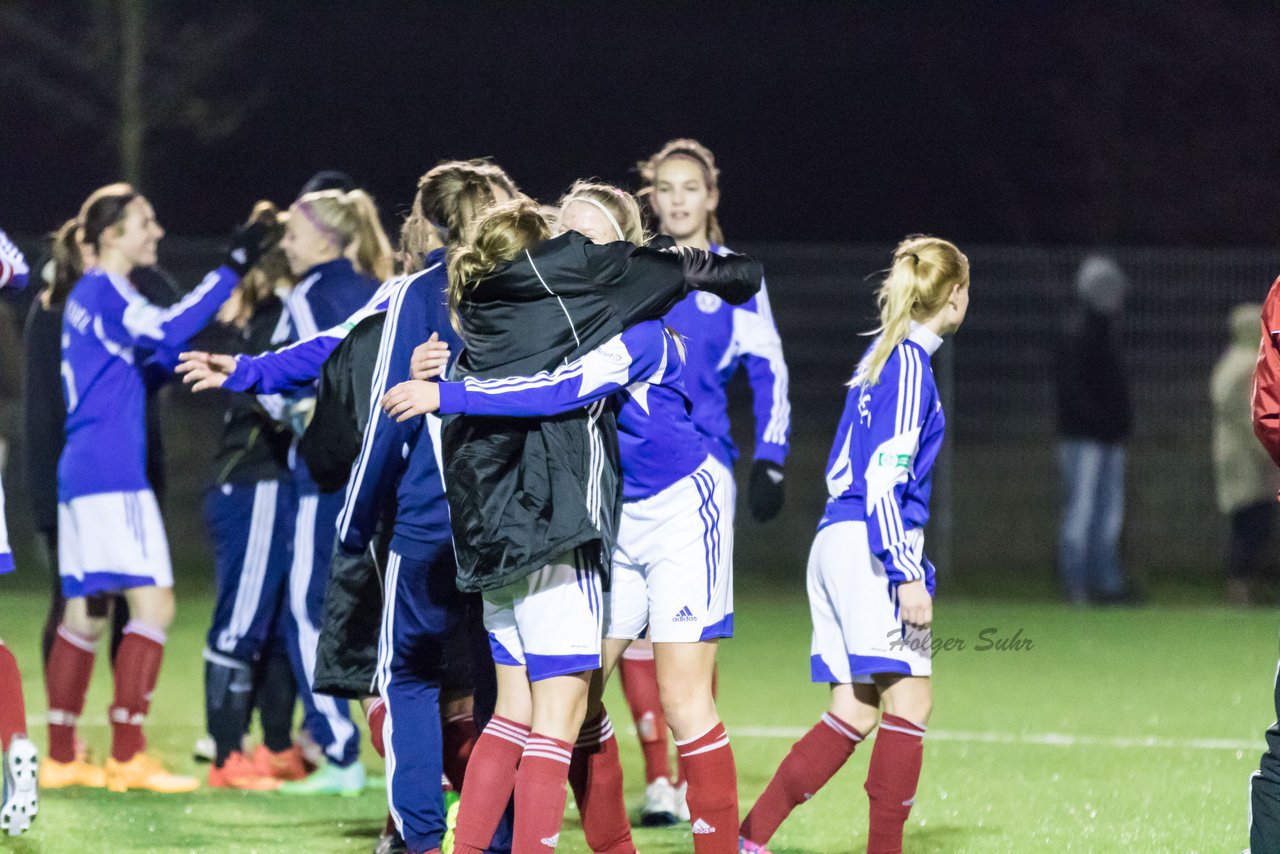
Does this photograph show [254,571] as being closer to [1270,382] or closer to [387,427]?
[387,427]

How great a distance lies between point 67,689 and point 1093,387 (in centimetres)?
769

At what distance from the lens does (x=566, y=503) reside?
4.23 metres

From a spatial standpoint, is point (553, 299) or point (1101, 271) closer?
point (553, 299)

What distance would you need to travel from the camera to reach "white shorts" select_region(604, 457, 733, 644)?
454cm

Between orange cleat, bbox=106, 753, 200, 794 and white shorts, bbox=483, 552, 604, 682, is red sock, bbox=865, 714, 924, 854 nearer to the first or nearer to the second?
white shorts, bbox=483, 552, 604, 682

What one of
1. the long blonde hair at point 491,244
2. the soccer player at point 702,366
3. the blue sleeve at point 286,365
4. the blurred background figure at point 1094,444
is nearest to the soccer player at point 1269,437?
the long blonde hair at point 491,244

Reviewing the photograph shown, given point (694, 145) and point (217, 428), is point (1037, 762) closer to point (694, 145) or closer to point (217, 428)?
point (694, 145)

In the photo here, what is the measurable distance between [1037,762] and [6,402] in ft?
29.5

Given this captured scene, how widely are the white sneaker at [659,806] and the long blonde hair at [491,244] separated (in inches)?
80.3

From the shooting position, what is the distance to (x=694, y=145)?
6.20 m

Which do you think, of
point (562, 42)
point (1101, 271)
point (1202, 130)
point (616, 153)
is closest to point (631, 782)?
point (1101, 271)

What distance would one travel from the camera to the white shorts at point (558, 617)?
14.2 ft

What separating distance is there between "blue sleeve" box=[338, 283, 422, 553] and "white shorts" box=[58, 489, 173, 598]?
1637 mm

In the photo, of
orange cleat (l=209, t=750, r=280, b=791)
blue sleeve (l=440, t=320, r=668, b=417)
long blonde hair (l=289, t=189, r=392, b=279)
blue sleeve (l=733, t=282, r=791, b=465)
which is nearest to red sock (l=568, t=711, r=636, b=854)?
blue sleeve (l=440, t=320, r=668, b=417)
